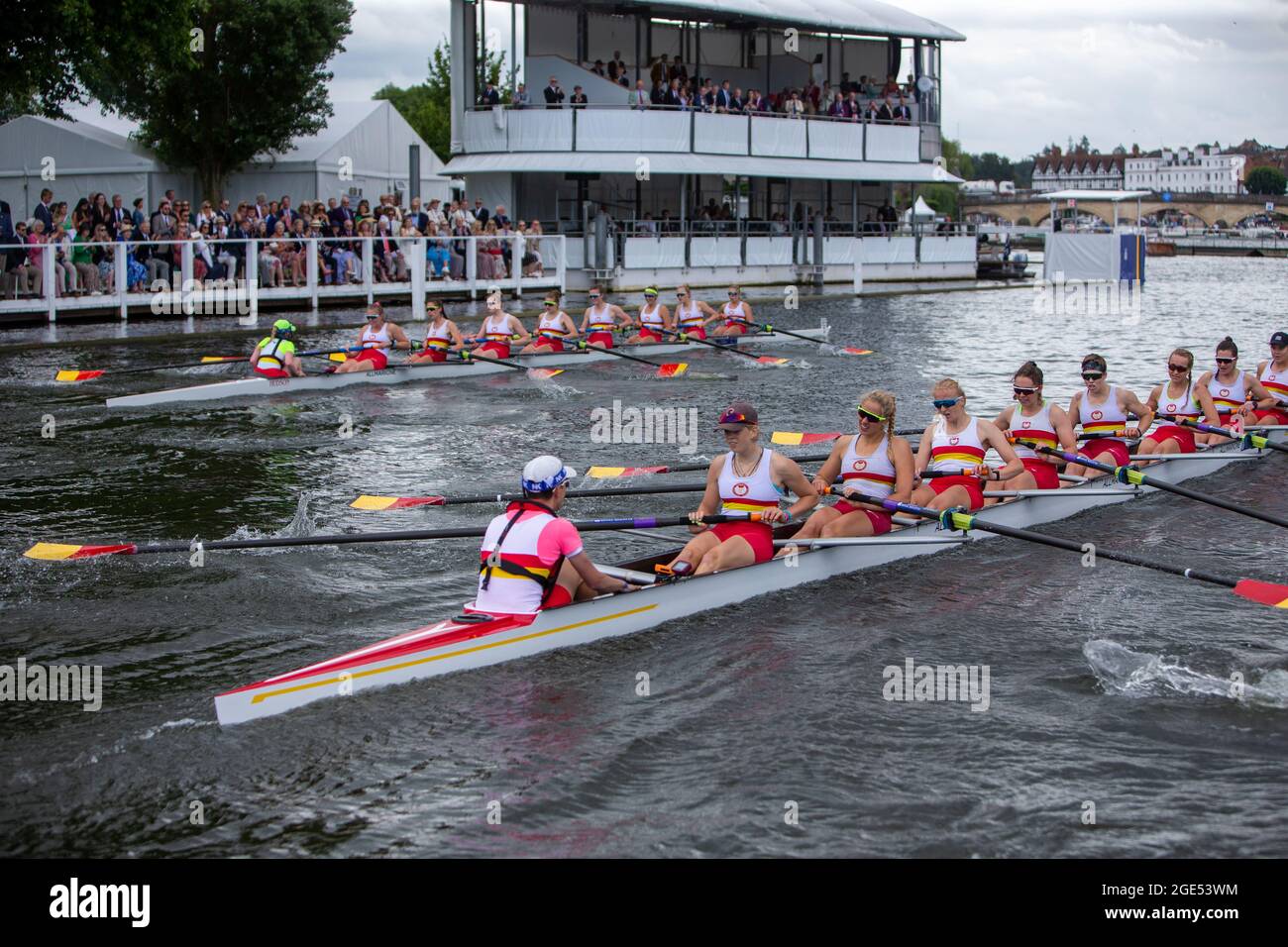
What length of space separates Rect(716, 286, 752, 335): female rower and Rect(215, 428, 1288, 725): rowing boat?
49.8ft

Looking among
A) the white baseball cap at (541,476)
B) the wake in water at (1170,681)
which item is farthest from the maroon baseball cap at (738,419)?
the wake in water at (1170,681)

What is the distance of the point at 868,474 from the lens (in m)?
11.8

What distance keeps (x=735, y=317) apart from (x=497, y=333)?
18.3 ft

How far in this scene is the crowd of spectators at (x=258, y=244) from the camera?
26891mm

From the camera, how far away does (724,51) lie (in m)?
47.7

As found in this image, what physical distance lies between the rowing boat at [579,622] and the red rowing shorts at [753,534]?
10cm

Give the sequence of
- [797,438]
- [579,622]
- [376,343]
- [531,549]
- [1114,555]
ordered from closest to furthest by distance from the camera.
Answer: [531,549] < [579,622] < [1114,555] < [797,438] < [376,343]

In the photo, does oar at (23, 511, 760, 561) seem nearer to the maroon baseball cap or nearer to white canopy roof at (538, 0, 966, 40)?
the maroon baseball cap

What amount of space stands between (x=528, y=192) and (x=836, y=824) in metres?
35.7

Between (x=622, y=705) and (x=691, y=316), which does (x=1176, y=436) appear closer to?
(x=622, y=705)

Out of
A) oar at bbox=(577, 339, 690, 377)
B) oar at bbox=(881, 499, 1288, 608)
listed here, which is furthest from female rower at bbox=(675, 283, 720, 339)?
oar at bbox=(881, 499, 1288, 608)

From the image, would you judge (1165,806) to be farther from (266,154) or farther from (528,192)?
(266,154)

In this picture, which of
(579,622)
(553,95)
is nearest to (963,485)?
(579,622)
